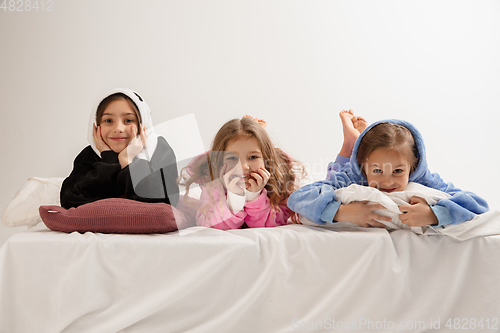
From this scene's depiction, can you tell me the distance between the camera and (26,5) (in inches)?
81.2

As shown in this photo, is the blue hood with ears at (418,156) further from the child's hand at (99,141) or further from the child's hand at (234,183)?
the child's hand at (99,141)

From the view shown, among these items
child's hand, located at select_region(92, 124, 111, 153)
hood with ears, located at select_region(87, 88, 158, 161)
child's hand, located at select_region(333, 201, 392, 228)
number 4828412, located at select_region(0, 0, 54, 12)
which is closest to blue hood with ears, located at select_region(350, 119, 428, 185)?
child's hand, located at select_region(333, 201, 392, 228)

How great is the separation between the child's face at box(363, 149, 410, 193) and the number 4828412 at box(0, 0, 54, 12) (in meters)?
1.96

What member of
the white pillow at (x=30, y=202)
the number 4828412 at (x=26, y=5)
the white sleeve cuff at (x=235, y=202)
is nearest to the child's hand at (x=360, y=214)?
the white sleeve cuff at (x=235, y=202)

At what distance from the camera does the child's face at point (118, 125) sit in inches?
50.8

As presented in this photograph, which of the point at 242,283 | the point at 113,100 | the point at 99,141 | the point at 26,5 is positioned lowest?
the point at 242,283

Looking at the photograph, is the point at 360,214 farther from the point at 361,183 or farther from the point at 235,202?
the point at 235,202

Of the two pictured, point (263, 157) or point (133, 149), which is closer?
point (263, 157)

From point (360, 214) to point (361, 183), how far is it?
0.53 feet

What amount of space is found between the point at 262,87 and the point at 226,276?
1.46 meters

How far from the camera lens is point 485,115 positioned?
95.0 inches

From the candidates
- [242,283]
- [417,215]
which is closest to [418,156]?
[417,215]

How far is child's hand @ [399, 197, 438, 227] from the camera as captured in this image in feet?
2.87

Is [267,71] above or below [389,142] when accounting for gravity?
above
